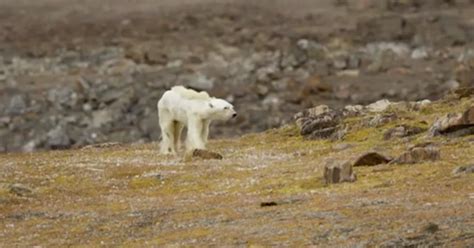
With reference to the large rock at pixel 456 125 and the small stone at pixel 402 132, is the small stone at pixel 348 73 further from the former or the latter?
the large rock at pixel 456 125

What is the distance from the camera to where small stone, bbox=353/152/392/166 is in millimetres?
27000

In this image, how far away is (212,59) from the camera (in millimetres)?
70438

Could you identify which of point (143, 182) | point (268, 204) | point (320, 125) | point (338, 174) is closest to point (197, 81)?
point (320, 125)

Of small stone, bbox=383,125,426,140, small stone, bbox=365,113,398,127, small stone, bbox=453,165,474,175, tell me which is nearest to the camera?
small stone, bbox=453,165,474,175

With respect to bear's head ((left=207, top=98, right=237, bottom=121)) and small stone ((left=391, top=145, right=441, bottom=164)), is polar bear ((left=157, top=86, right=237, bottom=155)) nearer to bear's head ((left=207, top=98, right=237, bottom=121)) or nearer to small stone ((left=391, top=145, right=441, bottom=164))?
bear's head ((left=207, top=98, right=237, bottom=121))

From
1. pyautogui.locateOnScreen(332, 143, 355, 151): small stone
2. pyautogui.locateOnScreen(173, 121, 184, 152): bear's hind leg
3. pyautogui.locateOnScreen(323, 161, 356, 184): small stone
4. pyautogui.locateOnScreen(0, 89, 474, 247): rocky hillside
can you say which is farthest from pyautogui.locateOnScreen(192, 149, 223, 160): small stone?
pyautogui.locateOnScreen(323, 161, 356, 184): small stone

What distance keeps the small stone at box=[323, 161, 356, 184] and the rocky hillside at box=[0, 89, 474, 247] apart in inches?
0.9

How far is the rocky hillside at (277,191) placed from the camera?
2072 cm

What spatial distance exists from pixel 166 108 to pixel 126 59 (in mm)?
37019

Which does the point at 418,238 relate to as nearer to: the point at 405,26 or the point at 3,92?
the point at 3,92

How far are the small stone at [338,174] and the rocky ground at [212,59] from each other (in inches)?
1249

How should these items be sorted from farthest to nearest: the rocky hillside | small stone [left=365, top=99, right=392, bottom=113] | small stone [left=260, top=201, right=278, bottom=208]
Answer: small stone [left=365, top=99, right=392, bottom=113]
small stone [left=260, top=201, right=278, bottom=208]
the rocky hillside

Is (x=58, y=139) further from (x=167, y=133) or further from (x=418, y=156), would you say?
(x=418, y=156)

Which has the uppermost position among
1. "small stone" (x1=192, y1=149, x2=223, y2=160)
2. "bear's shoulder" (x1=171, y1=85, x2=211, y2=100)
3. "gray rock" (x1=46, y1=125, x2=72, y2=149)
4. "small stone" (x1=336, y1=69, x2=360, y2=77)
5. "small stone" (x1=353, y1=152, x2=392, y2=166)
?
"bear's shoulder" (x1=171, y1=85, x2=211, y2=100)
